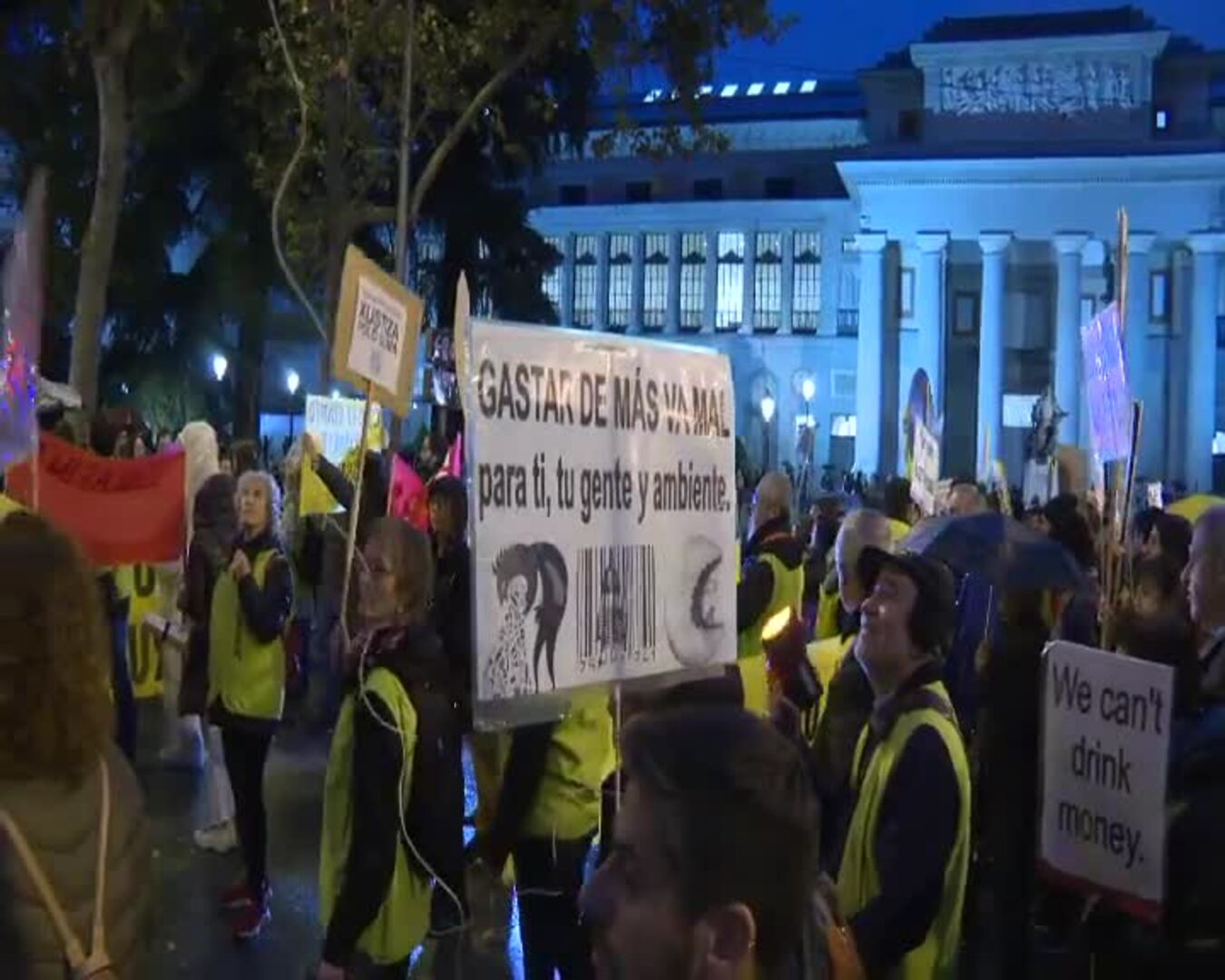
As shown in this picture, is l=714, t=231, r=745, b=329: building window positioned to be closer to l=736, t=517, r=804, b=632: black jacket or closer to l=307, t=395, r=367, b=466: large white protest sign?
l=307, t=395, r=367, b=466: large white protest sign

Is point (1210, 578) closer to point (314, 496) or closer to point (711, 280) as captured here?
point (314, 496)

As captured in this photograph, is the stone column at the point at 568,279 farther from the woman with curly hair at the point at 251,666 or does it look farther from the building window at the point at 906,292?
the woman with curly hair at the point at 251,666

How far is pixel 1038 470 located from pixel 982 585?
54.3ft

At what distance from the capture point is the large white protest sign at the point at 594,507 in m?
3.90

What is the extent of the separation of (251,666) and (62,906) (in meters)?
4.06

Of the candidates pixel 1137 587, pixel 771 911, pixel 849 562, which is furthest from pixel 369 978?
pixel 1137 587

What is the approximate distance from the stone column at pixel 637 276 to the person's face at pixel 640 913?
67.2m

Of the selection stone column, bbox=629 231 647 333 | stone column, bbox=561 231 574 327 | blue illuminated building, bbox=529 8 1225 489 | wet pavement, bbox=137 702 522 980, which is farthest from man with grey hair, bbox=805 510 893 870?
stone column, bbox=561 231 574 327

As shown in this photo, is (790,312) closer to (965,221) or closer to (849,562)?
(965,221)

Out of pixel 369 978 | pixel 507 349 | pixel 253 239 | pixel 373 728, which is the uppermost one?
pixel 253 239

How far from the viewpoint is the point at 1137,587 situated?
6.21 m

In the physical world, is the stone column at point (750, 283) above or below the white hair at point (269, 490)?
above

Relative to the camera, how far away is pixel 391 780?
418 centimetres

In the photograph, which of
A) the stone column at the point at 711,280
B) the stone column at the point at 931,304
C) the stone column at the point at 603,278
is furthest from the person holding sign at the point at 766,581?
the stone column at the point at 603,278
